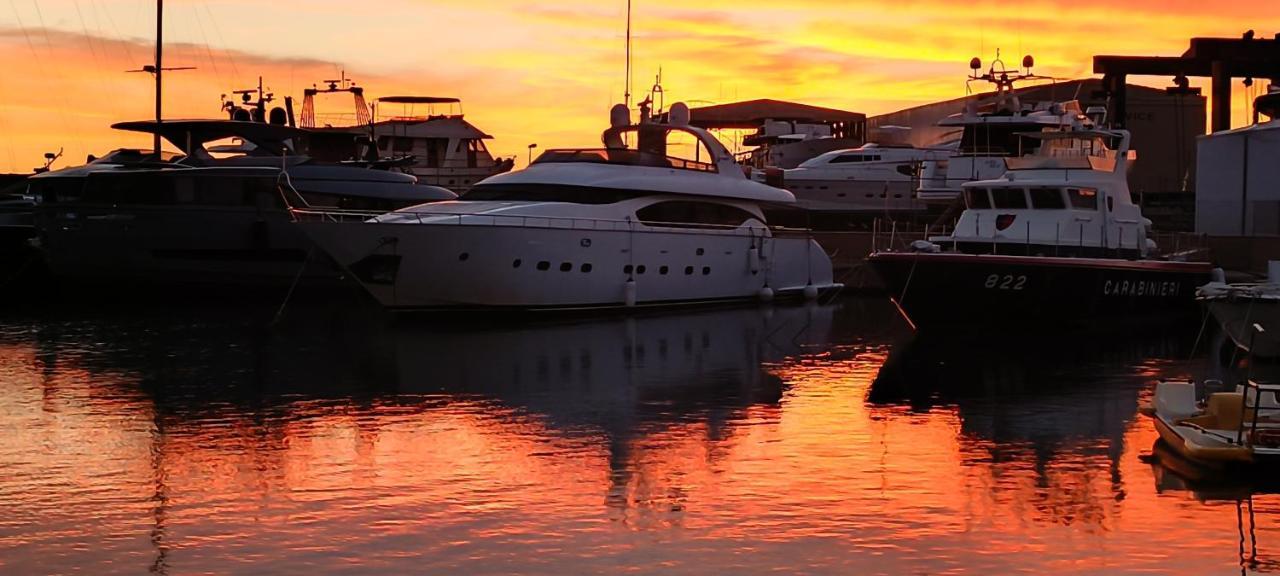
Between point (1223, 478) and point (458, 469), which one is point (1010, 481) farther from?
point (458, 469)

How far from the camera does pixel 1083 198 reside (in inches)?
1104

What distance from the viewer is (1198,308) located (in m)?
30.0

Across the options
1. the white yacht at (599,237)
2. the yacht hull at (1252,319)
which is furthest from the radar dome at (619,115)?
the yacht hull at (1252,319)

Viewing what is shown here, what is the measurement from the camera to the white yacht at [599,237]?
27.0m

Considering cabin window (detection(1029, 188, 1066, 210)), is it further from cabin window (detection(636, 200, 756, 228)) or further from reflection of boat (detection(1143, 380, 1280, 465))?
reflection of boat (detection(1143, 380, 1280, 465))

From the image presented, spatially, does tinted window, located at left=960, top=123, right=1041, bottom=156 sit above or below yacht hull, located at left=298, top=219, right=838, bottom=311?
above

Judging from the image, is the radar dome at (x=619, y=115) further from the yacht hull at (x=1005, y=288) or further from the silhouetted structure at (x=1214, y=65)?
the silhouetted structure at (x=1214, y=65)

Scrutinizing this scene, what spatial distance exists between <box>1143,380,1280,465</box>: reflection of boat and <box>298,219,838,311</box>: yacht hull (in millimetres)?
14182

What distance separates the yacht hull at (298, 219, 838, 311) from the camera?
2683 centimetres

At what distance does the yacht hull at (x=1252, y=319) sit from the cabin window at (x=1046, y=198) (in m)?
6.53

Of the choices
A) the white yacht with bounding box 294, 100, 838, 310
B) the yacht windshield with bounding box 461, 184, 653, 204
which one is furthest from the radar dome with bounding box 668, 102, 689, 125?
the yacht windshield with bounding box 461, 184, 653, 204

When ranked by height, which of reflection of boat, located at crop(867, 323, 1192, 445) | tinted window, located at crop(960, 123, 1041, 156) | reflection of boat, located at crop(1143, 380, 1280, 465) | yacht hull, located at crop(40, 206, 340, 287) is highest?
tinted window, located at crop(960, 123, 1041, 156)

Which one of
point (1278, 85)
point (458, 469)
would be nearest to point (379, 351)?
point (458, 469)

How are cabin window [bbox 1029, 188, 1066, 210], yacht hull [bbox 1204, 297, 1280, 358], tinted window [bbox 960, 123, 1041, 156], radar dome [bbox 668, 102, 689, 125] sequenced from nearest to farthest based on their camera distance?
yacht hull [bbox 1204, 297, 1280, 358]
cabin window [bbox 1029, 188, 1066, 210]
radar dome [bbox 668, 102, 689, 125]
tinted window [bbox 960, 123, 1041, 156]
